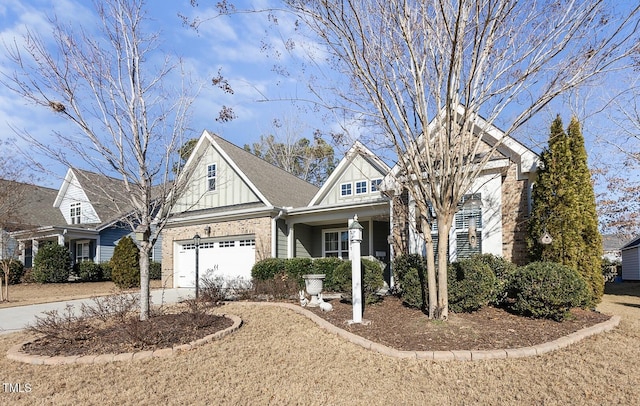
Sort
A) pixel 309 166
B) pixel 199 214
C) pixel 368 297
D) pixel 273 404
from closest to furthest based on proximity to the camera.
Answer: pixel 273 404 < pixel 368 297 < pixel 199 214 < pixel 309 166

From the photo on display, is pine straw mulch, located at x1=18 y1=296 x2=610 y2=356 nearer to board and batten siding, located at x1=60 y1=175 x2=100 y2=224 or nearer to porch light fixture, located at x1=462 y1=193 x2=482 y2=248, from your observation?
porch light fixture, located at x1=462 y1=193 x2=482 y2=248

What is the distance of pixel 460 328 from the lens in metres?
6.16

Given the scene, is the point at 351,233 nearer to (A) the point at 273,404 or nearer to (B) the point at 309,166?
(A) the point at 273,404

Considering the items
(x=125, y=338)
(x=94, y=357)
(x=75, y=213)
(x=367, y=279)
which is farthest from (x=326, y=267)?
(x=75, y=213)

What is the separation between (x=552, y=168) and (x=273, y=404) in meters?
7.73

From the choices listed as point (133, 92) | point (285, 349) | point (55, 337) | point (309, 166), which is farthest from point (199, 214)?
point (309, 166)

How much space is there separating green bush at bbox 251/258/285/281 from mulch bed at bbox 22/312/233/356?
5443 mm

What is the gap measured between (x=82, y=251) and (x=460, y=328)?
72.7ft

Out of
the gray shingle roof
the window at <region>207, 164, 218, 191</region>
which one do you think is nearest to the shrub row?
the gray shingle roof

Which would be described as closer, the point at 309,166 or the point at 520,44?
the point at 520,44

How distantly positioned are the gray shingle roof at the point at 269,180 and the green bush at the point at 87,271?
9.84 meters

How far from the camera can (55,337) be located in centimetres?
576

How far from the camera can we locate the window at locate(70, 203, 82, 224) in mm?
22688

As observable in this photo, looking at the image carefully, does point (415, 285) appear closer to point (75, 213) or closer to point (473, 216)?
point (473, 216)
